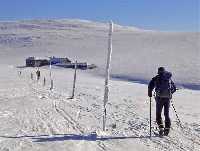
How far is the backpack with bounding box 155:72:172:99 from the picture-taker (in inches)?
463

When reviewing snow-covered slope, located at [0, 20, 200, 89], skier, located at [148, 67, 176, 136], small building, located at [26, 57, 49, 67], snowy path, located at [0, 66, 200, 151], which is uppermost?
skier, located at [148, 67, 176, 136]

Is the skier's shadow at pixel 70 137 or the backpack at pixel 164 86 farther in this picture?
the backpack at pixel 164 86

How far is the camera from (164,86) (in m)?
11.8

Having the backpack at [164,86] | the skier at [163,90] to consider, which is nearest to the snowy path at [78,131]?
the skier at [163,90]

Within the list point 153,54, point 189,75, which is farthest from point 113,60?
point 189,75

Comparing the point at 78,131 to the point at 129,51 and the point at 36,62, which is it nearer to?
the point at 36,62

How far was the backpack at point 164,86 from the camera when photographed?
38.6 feet

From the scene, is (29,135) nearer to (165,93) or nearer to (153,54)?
(165,93)

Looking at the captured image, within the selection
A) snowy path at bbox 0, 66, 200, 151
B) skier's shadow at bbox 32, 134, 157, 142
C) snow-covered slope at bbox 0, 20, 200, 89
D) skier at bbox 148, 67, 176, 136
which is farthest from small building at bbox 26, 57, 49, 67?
skier's shadow at bbox 32, 134, 157, 142

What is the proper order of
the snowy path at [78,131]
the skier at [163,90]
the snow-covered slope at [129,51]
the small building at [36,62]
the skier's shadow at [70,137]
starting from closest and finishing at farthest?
the snowy path at [78,131] → the skier's shadow at [70,137] → the skier at [163,90] → the snow-covered slope at [129,51] → the small building at [36,62]

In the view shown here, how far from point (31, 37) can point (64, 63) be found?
195ft

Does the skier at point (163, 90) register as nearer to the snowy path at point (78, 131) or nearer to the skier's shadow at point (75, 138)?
the snowy path at point (78, 131)

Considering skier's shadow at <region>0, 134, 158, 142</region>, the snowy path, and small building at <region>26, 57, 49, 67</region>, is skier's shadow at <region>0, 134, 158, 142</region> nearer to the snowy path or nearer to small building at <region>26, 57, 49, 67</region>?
the snowy path

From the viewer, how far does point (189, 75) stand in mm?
59594
